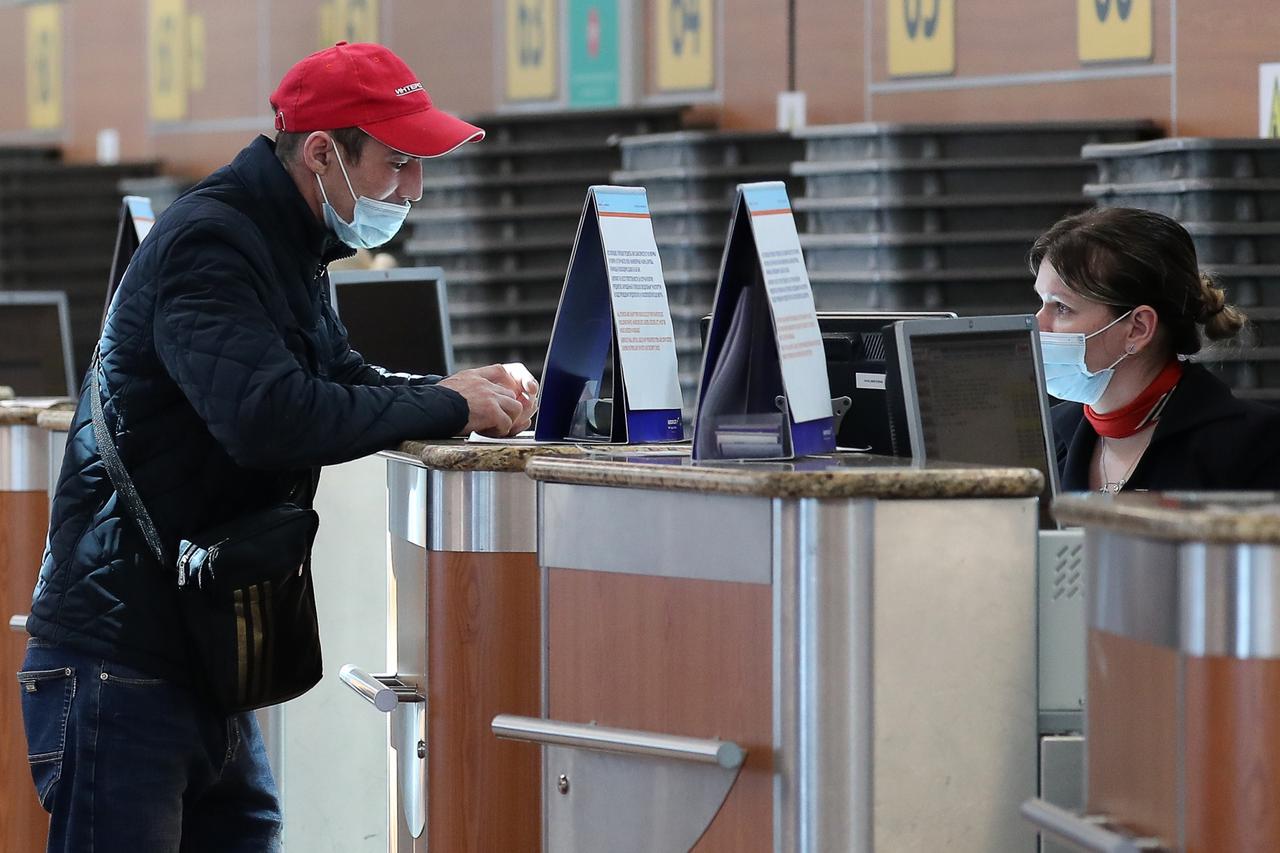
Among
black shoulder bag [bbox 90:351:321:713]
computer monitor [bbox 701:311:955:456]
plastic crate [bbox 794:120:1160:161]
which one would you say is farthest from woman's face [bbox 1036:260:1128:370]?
plastic crate [bbox 794:120:1160:161]

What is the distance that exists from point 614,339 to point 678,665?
1.94 feet

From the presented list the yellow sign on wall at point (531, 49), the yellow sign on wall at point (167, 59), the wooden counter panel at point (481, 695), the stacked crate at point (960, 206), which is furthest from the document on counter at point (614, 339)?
the yellow sign on wall at point (167, 59)

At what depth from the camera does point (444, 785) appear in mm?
2650

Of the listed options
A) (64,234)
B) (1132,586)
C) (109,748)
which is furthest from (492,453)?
(64,234)

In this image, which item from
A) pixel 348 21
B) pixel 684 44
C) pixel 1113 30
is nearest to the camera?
pixel 1113 30

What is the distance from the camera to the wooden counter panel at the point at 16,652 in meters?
3.72

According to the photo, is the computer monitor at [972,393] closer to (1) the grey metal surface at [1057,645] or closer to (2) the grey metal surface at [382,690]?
(1) the grey metal surface at [1057,645]

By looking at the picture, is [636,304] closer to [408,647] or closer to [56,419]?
[408,647]

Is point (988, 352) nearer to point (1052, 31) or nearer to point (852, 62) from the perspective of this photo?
point (1052, 31)

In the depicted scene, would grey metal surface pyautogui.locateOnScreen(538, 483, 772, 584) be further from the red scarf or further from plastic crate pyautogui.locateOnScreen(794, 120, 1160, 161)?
plastic crate pyautogui.locateOnScreen(794, 120, 1160, 161)

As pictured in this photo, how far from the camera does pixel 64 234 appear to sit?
26.1 feet

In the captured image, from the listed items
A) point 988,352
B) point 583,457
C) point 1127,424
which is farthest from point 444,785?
point 1127,424

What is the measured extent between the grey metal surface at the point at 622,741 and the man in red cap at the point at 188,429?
0.44m

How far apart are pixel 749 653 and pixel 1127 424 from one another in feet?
4.23
